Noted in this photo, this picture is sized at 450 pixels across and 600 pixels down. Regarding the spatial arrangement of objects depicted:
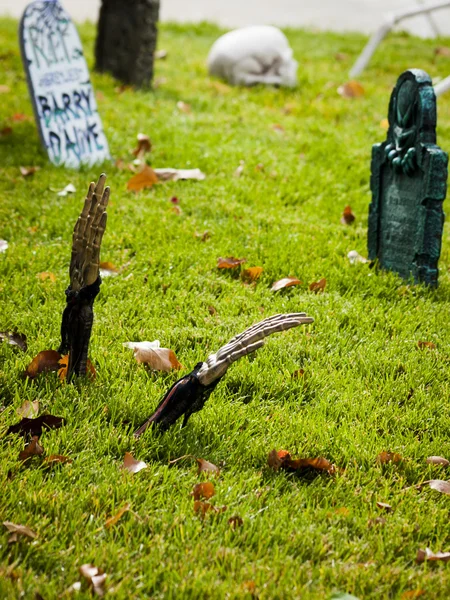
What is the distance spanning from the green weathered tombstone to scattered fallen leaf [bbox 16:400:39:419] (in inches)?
82.9

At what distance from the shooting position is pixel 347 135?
6074 mm

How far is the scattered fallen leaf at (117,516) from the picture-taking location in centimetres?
206

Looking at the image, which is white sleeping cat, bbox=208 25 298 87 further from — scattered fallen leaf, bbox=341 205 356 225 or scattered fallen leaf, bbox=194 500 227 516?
scattered fallen leaf, bbox=194 500 227 516

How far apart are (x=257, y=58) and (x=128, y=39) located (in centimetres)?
136

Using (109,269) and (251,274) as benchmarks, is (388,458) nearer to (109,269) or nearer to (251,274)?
(251,274)

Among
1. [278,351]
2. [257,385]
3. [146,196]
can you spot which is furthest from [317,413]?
[146,196]

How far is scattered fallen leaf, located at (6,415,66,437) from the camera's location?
7.87ft

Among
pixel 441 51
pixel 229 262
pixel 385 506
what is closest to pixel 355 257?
pixel 229 262

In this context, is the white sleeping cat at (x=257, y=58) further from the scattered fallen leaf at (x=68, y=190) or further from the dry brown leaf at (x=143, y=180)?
the scattered fallen leaf at (x=68, y=190)

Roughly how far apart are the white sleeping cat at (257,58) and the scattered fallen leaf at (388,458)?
18.7 feet

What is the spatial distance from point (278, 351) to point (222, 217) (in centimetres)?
158

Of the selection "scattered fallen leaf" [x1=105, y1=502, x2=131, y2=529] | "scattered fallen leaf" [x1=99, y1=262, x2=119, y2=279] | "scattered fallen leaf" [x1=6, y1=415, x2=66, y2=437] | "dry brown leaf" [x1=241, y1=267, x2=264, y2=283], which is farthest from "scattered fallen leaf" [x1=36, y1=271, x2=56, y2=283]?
"scattered fallen leaf" [x1=105, y1=502, x2=131, y2=529]

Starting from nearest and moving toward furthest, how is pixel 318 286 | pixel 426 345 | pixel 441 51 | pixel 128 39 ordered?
pixel 426 345
pixel 318 286
pixel 128 39
pixel 441 51

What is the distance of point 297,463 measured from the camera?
2.40 meters
